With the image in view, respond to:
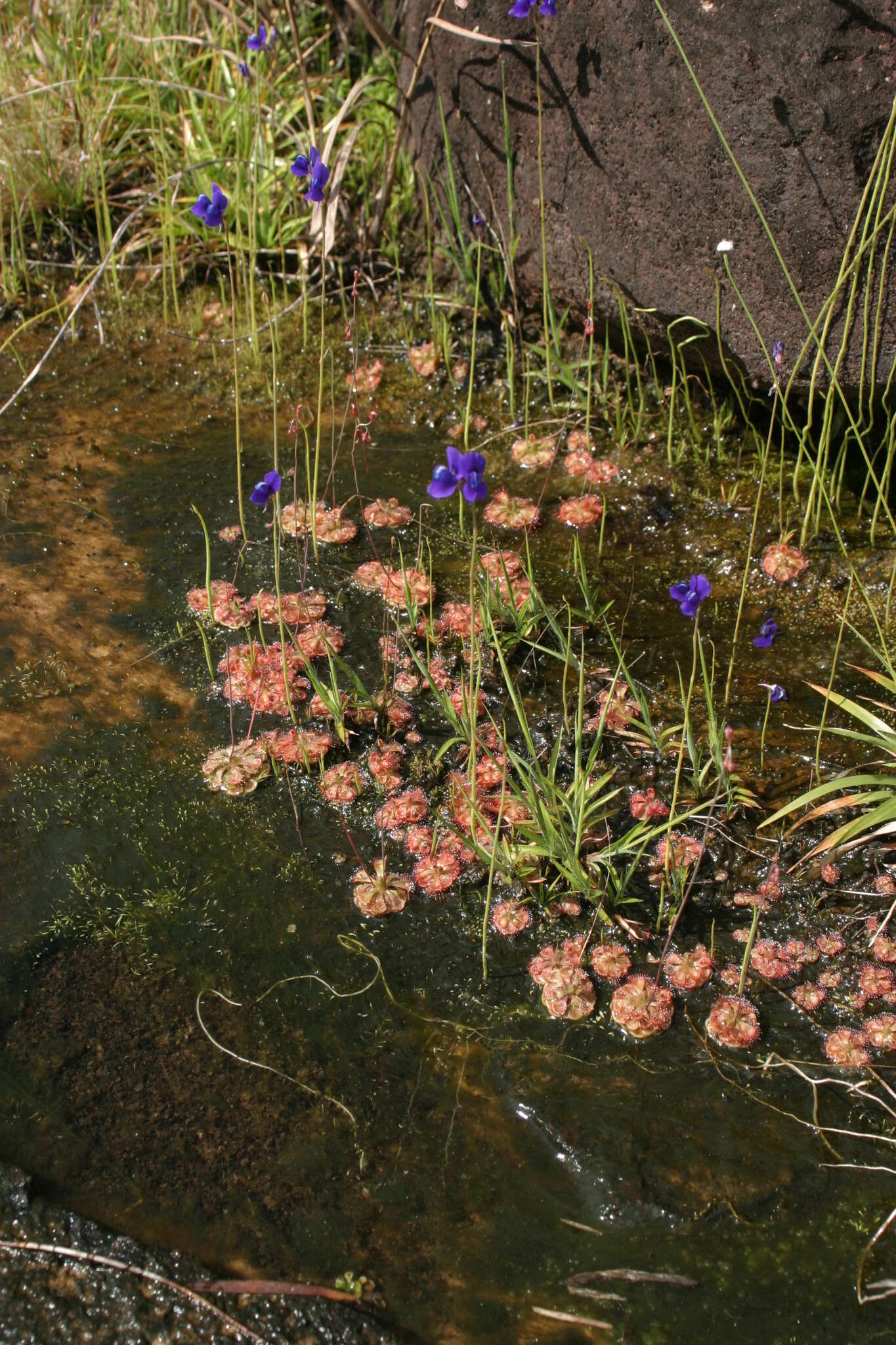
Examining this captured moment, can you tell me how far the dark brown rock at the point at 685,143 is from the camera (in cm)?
337

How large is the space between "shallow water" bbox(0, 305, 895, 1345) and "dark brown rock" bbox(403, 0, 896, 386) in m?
0.99

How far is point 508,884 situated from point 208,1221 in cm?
116

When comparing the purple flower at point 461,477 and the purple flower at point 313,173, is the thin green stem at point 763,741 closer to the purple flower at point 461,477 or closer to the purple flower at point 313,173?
the purple flower at point 461,477

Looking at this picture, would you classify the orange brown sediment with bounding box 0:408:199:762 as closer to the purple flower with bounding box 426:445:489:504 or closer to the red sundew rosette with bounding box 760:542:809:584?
the purple flower with bounding box 426:445:489:504

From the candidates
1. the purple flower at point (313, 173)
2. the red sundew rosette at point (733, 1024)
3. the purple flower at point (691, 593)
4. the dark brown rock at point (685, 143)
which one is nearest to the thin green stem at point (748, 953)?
the red sundew rosette at point (733, 1024)

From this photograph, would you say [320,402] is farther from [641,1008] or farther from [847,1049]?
[847,1049]

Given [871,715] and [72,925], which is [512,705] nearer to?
[871,715]

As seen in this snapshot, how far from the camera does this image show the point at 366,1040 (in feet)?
8.96

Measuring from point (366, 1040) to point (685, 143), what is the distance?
3.08 metres

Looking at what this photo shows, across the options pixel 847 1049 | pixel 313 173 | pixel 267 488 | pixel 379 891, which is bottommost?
pixel 847 1049

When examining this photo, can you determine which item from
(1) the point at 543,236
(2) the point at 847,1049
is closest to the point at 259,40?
(1) the point at 543,236

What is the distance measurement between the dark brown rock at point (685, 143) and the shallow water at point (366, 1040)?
0.99m

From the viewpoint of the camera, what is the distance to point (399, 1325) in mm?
2236

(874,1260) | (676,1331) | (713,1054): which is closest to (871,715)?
(713,1054)
